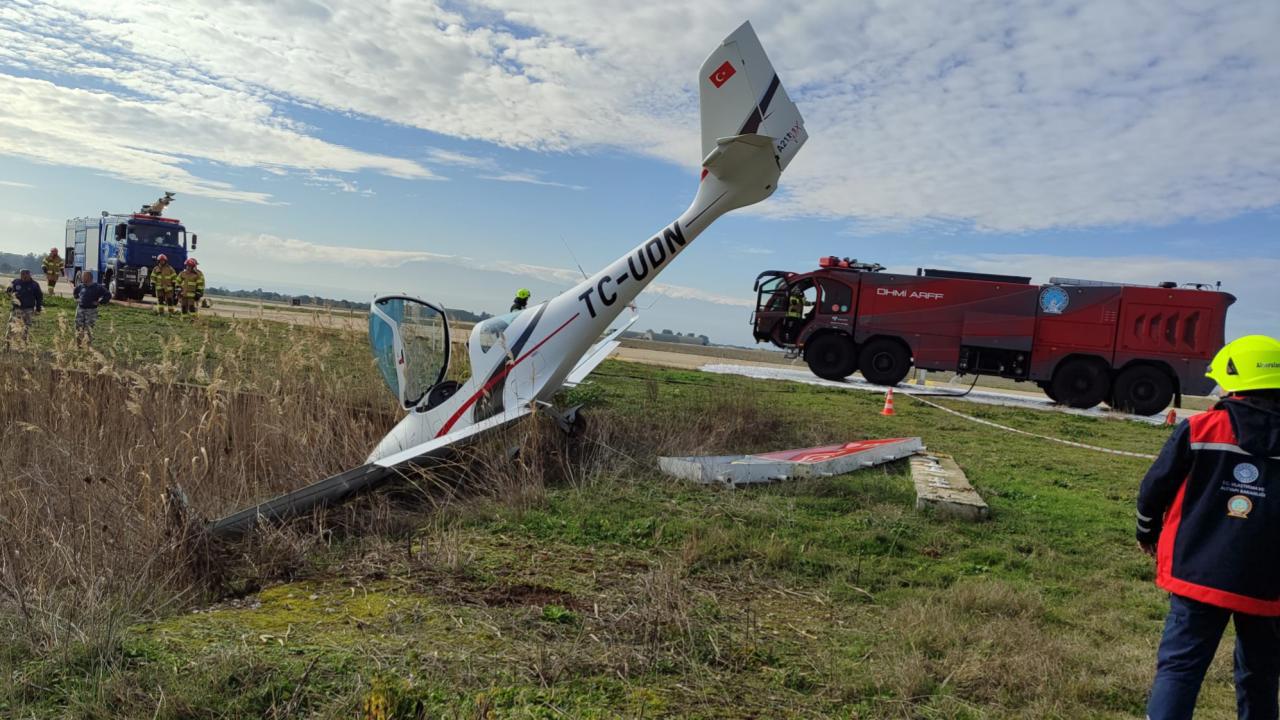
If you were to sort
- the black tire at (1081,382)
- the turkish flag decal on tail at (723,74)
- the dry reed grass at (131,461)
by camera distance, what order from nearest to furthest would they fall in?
1. the dry reed grass at (131,461)
2. the turkish flag decal on tail at (723,74)
3. the black tire at (1081,382)

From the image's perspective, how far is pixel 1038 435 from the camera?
12039 millimetres

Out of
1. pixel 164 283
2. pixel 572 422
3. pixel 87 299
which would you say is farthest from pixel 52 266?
pixel 572 422

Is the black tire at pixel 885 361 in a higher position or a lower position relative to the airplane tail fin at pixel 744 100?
lower

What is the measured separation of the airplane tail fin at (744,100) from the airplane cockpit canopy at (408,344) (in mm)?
2915

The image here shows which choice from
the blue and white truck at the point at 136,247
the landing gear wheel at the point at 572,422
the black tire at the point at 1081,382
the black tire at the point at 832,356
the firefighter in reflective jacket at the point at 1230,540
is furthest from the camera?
the blue and white truck at the point at 136,247

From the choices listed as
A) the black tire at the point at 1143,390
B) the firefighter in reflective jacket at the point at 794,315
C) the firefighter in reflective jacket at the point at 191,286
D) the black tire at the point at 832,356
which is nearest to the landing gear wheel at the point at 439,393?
the firefighter in reflective jacket at the point at 794,315

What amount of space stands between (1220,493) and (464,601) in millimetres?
3304

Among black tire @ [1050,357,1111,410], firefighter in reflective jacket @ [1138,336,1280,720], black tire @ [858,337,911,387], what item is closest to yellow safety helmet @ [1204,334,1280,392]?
firefighter in reflective jacket @ [1138,336,1280,720]

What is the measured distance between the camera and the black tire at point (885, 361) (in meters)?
18.4

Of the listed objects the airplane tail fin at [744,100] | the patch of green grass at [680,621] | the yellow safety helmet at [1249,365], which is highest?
the airplane tail fin at [744,100]

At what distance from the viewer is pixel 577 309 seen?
24.4 ft

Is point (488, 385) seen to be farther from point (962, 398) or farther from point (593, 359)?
point (962, 398)

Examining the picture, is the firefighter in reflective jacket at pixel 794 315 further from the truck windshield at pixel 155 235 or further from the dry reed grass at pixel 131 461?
the truck windshield at pixel 155 235

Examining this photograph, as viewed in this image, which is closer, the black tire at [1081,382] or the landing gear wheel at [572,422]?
the landing gear wheel at [572,422]
